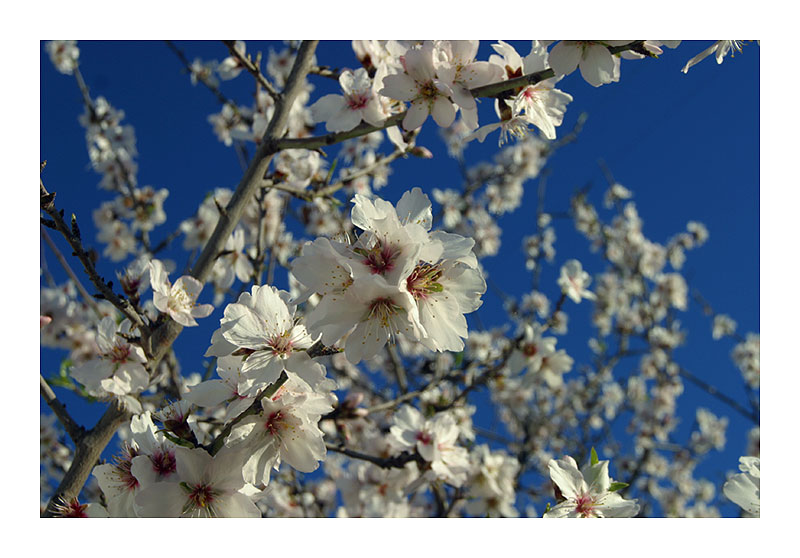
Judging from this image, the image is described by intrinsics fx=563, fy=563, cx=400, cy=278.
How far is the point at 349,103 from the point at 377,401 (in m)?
3.20

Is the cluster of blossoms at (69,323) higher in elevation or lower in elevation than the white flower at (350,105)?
lower

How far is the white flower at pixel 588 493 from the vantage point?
1.30m

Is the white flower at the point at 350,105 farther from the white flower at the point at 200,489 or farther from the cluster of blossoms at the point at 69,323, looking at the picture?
the cluster of blossoms at the point at 69,323

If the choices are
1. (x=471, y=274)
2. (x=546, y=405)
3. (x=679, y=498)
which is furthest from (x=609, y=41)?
(x=679, y=498)

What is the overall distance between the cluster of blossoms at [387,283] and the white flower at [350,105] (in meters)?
0.79

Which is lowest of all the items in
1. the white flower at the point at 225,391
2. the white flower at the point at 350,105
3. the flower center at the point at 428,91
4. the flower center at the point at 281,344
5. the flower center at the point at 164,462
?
the flower center at the point at 164,462

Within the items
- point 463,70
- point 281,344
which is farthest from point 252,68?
point 281,344

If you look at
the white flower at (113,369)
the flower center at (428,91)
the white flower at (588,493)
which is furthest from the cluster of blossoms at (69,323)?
the white flower at (588,493)

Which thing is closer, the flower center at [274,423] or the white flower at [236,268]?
the flower center at [274,423]
